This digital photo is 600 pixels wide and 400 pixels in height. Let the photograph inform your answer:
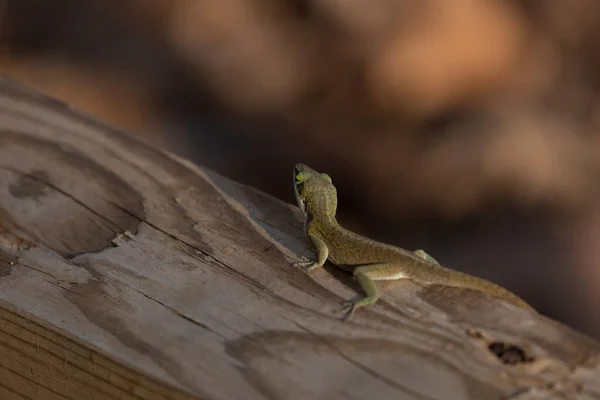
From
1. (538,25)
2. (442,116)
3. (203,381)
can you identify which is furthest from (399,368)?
(538,25)

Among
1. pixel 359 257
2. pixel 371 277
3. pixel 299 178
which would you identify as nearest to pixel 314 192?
pixel 299 178

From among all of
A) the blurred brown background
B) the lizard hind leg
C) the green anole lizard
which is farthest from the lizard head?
the blurred brown background

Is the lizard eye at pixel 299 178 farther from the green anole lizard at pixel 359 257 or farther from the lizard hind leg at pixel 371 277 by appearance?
the lizard hind leg at pixel 371 277

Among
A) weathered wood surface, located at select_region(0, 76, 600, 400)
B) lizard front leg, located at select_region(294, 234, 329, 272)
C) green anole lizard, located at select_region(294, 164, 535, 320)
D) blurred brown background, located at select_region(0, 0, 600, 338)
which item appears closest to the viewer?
weathered wood surface, located at select_region(0, 76, 600, 400)

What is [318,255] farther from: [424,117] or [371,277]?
[424,117]

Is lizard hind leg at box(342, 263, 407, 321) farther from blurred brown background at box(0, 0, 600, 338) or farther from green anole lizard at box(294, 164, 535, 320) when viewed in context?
blurred brown background at box(0, 0, 600, 338)

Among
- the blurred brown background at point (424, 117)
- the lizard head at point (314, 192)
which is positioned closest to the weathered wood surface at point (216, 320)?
the lizard head at point (314, 192)

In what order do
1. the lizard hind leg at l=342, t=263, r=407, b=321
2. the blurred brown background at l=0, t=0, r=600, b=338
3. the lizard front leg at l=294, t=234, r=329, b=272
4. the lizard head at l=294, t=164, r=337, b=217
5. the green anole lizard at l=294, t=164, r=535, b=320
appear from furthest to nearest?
the blurred brown background at l=0, t=0, r=600, b=338 < the lizard head at l=294, t=164, r=337, b=217 < the lizard front leg at l=294, t=234, r=329, b=272 < the green anole lizard at l=294, t=164, r=535, b=320 < the lizard hind leg at l=342, t=263, r=407, b=321
